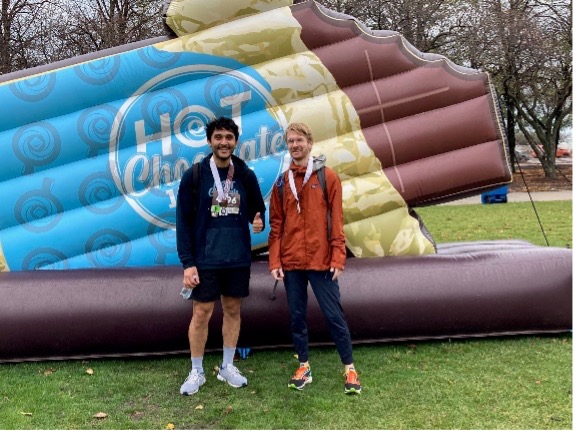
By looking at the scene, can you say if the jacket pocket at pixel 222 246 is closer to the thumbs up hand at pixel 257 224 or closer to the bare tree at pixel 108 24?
the thumbs up hand at pixel 257 224

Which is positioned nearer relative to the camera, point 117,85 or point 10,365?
point 10,365

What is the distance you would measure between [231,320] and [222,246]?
433 millimetres

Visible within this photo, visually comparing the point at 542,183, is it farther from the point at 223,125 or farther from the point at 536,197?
the point at 223,125

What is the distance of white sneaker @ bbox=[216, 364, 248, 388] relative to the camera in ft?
10.3

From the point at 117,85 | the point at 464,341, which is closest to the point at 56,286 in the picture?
the point at 117,85

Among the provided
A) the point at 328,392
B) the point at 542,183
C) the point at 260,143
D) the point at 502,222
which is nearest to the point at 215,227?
the point at 328,392

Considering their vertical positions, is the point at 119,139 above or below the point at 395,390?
above

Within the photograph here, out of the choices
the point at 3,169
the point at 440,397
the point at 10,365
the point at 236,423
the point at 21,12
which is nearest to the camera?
the point at 236,423

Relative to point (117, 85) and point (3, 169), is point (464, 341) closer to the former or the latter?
point (117, 85)

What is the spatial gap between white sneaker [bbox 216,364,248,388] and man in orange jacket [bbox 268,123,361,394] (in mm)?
271

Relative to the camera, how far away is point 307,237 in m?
2.96

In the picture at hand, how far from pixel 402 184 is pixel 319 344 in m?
1.16

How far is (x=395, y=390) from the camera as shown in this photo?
3033 mm

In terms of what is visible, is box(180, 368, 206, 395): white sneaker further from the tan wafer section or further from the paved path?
the paved path
